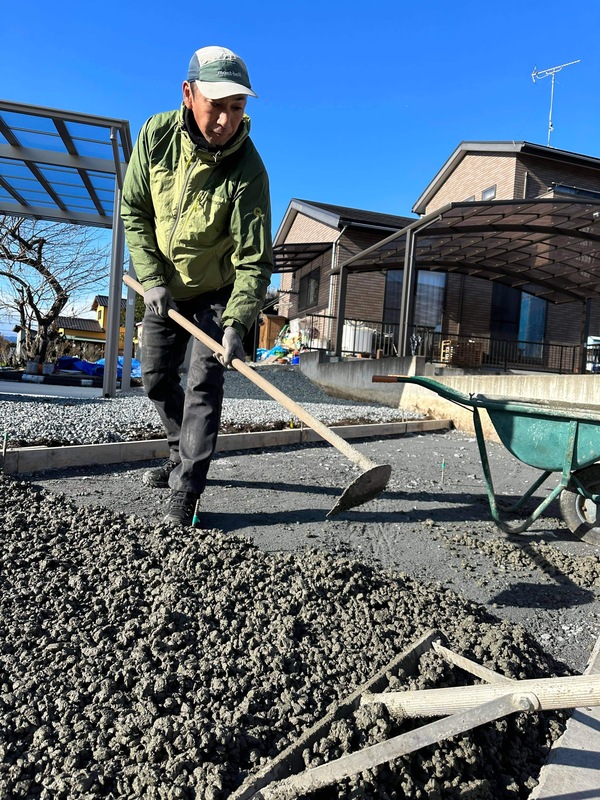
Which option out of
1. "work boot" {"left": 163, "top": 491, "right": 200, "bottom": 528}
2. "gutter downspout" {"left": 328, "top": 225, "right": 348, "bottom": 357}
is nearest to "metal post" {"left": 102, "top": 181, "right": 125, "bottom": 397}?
"work boot" {"left": 163, "top": 491, "right": 200, "bottom": 528}

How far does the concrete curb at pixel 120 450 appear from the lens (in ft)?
11.4

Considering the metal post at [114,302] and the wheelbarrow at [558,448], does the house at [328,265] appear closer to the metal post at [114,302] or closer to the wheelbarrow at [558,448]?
the metal post at [114,302]

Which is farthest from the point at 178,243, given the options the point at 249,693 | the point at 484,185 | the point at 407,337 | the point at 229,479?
the point at 484,185

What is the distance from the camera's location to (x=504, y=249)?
12484 millimetres

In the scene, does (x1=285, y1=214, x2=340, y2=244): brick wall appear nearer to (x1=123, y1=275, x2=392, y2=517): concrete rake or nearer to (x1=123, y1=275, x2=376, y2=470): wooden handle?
(x1=123, y1=275, x2=376, y2=470): wooden handle

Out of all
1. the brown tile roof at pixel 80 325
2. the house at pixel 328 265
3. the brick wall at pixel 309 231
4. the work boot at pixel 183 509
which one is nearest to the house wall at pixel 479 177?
the house at pixel 328 265

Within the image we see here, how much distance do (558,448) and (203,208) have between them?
208 cm

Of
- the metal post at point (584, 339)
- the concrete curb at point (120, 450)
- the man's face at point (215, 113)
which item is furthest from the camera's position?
the metal post at point (584, 339)

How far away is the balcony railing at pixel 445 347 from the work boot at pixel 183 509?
9.93 m

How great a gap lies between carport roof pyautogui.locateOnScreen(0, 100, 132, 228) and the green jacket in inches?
181

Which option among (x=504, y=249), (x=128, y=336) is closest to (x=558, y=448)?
(x=128, y=336)

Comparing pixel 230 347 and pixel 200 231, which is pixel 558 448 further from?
pixel 200 231

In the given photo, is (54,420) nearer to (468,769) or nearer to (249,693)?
(249,693)

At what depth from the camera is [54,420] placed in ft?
16.0
